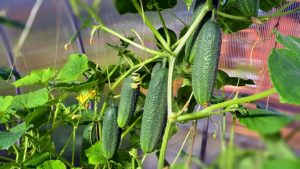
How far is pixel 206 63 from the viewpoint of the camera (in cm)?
94

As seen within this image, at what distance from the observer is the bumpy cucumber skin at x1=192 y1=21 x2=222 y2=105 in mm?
939

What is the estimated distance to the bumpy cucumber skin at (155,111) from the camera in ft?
3.32

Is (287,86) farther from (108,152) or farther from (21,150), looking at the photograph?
(21,150)

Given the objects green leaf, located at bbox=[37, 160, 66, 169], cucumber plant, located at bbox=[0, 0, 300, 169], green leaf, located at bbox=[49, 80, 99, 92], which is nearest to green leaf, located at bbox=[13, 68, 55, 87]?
cucumber plant, located at bbox=[0, 0, 300, 169]

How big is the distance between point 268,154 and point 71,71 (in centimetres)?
116

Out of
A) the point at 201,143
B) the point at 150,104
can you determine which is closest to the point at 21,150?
the point at 150,104

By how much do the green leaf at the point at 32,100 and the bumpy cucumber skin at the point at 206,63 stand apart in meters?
0.59

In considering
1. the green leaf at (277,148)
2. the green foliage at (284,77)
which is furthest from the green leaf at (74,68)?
the green leaf at (277,148)

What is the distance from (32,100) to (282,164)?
1224 millimetres

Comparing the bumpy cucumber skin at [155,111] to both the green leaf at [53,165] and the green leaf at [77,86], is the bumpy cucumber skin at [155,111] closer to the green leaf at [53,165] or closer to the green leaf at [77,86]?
the green leaf at [77,86]

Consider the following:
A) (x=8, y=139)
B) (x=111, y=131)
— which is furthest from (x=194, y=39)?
(x=8, y=139)

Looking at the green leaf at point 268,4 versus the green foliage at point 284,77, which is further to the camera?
the green leaf at point 268,4

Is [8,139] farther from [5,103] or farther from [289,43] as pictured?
[289,43]

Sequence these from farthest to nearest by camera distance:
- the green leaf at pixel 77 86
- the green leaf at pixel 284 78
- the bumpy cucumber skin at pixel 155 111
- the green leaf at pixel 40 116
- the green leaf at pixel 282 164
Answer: the green leaf at pixel 40 116
the green leaf at pixel 77 86
the bumpy cucumber skin at pixel 155 111
the green leaf at pixel 284 78
the green leaf at pixel 282 164
